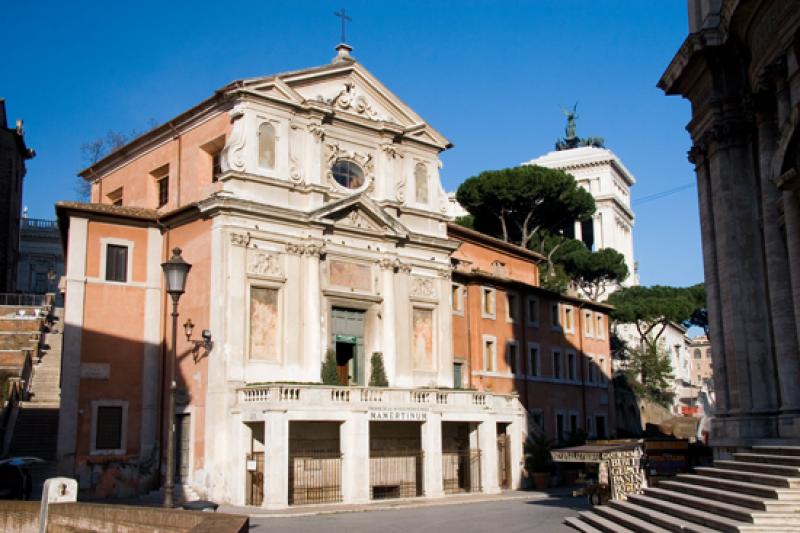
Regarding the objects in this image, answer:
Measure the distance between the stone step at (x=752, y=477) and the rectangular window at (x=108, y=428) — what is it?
21106 millimetres

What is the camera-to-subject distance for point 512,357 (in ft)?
141

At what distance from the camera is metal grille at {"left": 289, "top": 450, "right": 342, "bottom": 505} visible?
2888cm

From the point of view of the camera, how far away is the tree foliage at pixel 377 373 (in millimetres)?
33781

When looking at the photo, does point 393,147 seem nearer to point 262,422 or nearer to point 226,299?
point 226,299

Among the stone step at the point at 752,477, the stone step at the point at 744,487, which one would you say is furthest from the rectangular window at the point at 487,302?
the stone step at the point at 752,477

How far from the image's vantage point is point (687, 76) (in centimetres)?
2184

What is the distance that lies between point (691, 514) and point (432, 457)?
16.8m

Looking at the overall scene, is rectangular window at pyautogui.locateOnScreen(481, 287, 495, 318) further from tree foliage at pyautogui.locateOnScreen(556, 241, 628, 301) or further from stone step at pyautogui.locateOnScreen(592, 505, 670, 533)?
tree foliage at pyautogui.locateOnScreen(556, 241, 628, 301)

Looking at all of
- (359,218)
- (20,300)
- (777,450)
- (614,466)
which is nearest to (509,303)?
(359,218)

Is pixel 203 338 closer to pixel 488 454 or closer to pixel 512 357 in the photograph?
pixel 488 454

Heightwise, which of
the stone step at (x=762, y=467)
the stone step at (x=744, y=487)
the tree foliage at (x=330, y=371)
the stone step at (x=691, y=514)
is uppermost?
the tree foliage at (x=330, y=371)

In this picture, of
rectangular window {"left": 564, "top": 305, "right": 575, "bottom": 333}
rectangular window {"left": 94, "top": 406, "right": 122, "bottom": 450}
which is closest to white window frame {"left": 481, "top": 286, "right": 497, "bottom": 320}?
rectangular window {"left": 564, "top": 305, "right": 575, "bottom": 333}

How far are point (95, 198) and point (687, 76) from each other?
95.5 ft

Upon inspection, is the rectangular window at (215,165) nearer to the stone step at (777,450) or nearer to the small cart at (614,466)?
the small cart at (614,466)
